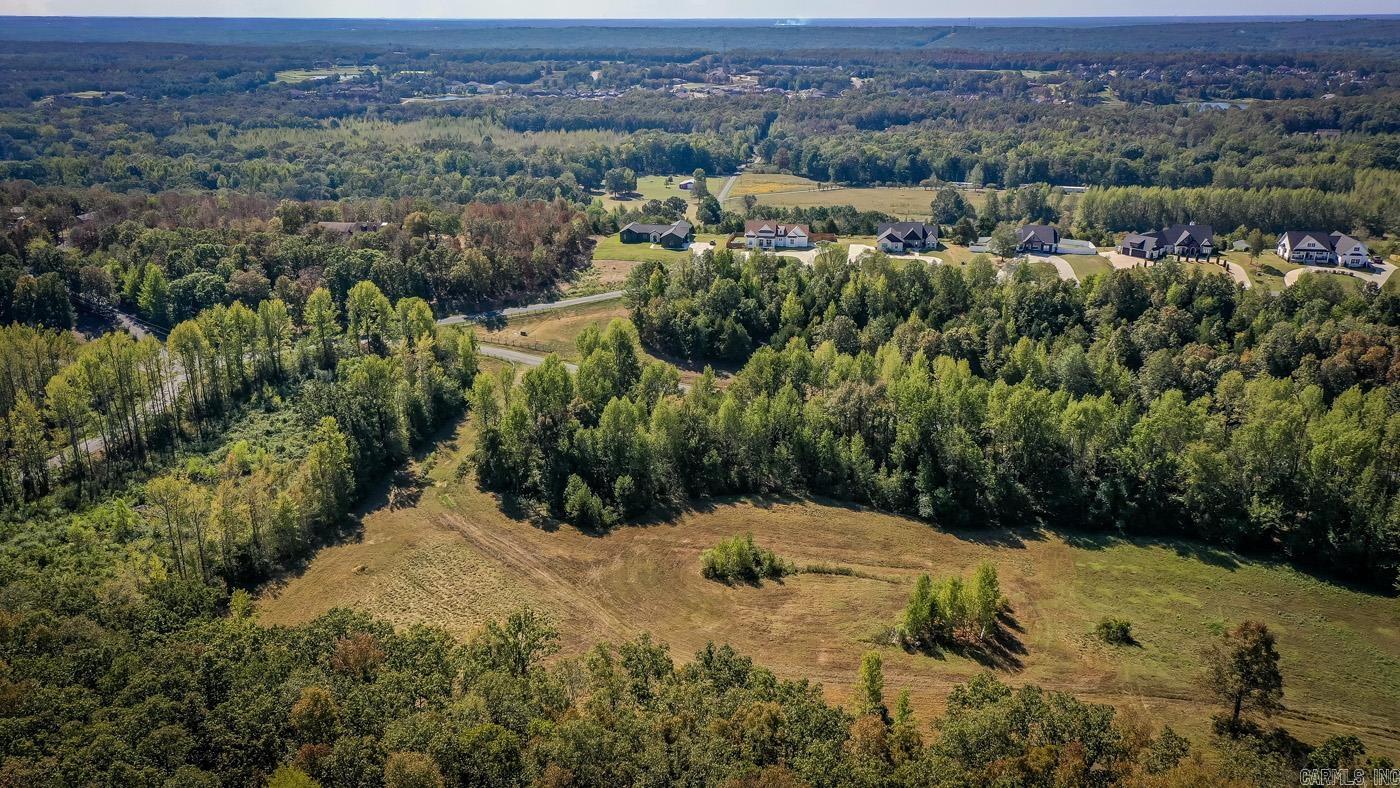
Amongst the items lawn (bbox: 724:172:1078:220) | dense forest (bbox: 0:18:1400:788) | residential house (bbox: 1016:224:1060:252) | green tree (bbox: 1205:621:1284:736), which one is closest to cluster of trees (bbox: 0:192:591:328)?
dense forest (bbox: 0:18:1400:788)

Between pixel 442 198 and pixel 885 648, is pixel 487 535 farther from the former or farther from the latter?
pixel 442 198

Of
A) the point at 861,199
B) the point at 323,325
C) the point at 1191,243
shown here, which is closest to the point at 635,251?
the point at 323,325

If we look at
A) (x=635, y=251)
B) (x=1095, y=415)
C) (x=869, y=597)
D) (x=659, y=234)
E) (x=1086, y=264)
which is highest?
(x=659, y=234)

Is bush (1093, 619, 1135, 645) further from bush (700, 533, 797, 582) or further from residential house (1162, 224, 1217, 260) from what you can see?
residential house (1162, 224, 1217, 260)

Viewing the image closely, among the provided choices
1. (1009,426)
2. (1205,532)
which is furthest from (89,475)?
(1205,532)

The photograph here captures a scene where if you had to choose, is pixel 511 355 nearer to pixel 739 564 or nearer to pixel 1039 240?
pixel 739 564

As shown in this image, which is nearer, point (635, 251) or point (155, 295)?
point (155, 295)

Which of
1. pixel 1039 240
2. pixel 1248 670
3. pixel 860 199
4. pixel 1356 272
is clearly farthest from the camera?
pixel 860 199

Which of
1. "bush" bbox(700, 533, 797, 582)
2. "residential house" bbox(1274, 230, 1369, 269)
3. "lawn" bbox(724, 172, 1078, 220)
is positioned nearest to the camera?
"bush" bbox(700, 533, 797, 582)
